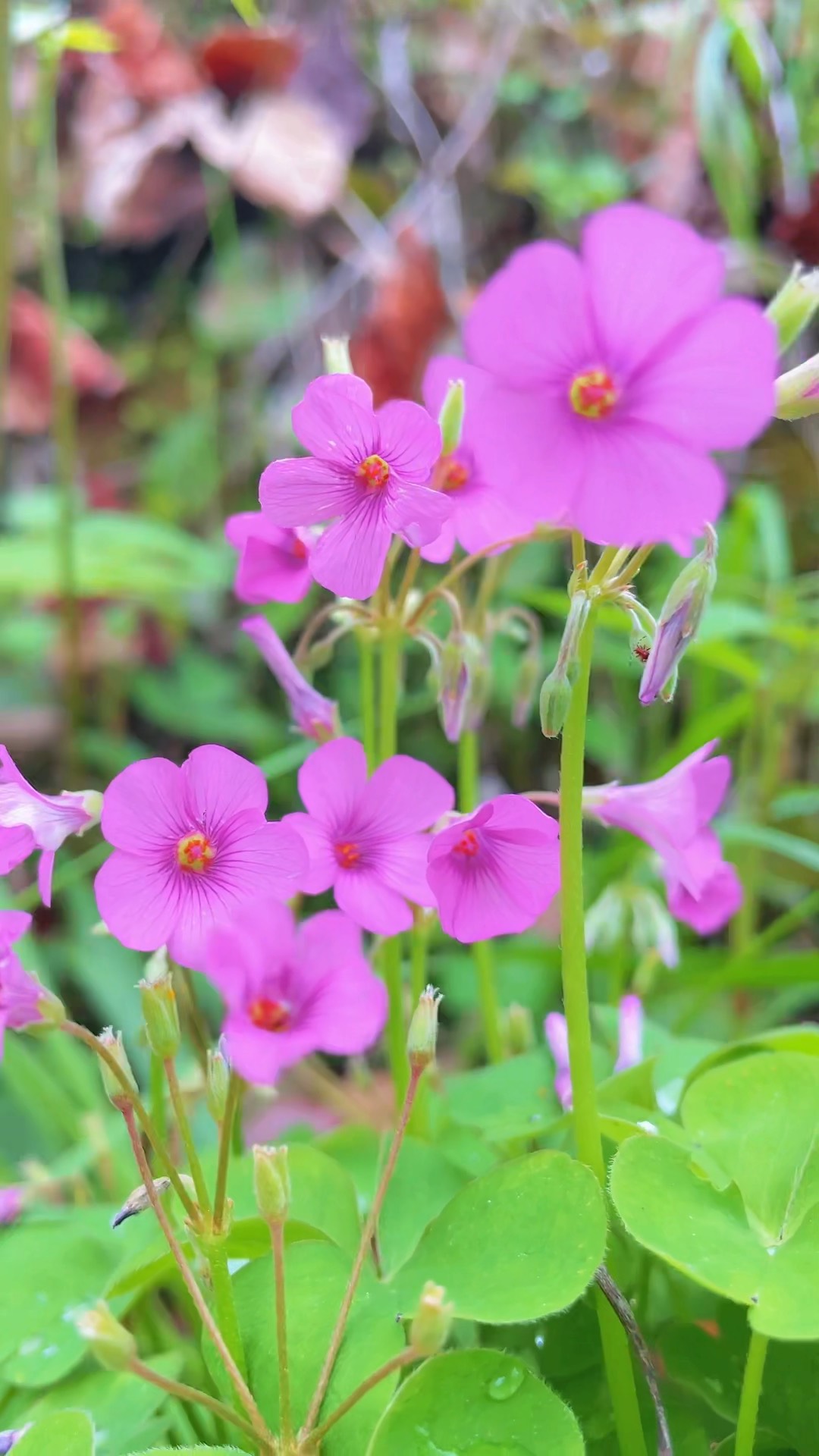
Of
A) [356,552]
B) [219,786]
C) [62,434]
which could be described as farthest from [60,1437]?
[62,434]

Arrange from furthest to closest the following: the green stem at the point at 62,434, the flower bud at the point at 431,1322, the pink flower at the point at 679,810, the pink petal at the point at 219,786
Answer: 1. the green stem at the point at 62,434
2. the pink flower at the point at 679,810
3. the pink petal at the point at 219,786
4. the flower bud at the point at 431,1322

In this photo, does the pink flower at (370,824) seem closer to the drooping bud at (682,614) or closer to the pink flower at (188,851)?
the pink flower at (188,851)

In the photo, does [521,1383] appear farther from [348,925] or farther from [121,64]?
[121,64]

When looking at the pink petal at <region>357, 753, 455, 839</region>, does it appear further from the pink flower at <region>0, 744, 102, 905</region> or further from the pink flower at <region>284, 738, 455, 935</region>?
the pink flower at <region>0, 744, 102, 905</region>

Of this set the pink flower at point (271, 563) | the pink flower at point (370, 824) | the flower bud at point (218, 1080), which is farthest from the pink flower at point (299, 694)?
the flower bud at point (218, 1080)

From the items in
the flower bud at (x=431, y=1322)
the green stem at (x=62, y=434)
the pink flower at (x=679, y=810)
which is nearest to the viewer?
the flower bud at (x=431, y=1322)

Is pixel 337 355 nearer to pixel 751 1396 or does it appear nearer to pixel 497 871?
pixel 497 871
